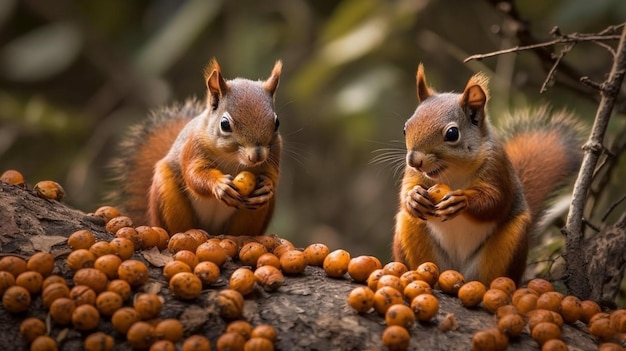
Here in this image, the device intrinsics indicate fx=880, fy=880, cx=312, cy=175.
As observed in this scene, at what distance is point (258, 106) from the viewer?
227 centimetres

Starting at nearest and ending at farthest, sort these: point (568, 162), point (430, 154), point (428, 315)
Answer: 1. point (428, 315)
2. point (430, 154)
3. point (568, 162)

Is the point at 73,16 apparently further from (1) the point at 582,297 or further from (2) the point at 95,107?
(1) the point at 582,297

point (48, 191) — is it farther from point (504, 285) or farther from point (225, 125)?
point (504, 285)

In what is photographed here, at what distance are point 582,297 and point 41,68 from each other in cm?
303

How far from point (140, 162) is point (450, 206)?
3.56 feet

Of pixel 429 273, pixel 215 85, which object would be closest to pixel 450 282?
pixel 429 273

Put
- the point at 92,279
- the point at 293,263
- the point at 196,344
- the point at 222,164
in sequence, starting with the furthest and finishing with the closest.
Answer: the point at 222,164 → the point at 293,263 → the point at 92,279 → the point at 196,344

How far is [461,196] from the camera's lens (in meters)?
2.08

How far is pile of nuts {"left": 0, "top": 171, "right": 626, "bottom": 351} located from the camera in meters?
1.68

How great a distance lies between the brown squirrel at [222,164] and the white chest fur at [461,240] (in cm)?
44

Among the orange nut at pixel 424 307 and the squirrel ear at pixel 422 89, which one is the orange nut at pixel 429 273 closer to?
the orange nut at pixel 424 307

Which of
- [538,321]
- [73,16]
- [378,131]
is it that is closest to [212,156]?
[538,321]

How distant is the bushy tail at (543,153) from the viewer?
2555mm

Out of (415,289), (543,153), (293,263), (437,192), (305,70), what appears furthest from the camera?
(305,70)
